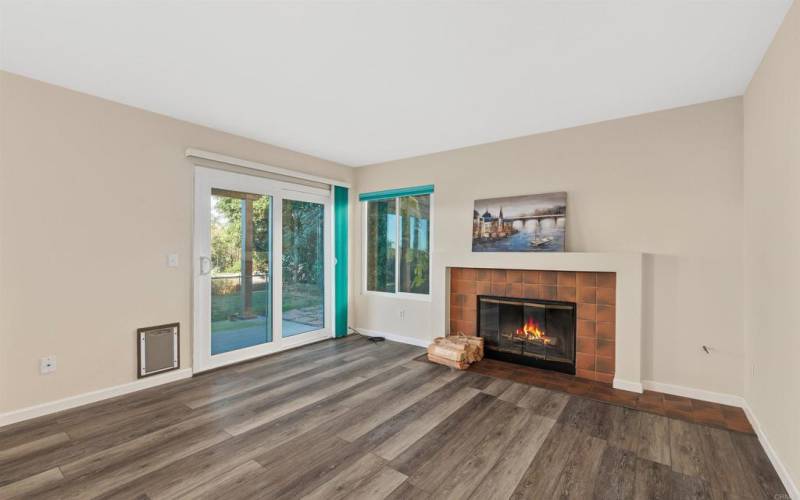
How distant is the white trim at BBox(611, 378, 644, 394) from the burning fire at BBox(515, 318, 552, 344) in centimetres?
67

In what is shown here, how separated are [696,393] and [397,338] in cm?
314

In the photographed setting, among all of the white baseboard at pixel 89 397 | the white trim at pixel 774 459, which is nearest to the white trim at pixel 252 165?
the white baseboard at pixel 89 397

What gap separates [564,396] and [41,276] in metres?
4.27

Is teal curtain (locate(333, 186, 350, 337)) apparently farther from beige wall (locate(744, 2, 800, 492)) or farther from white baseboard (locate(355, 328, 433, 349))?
beige wall (locate(744, 2, 800, 492))

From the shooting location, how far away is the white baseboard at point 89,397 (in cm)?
259

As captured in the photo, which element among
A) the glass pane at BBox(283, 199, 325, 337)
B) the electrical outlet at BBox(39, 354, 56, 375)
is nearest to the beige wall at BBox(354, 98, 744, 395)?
the glass pane at BBox(283, 199, 325, 337)

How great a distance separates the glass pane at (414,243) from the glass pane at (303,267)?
1.11 meters

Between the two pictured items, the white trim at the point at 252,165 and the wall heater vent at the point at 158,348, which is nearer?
the wall heater vent at the point at 158,348

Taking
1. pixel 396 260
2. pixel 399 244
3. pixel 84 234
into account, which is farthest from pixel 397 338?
pixel 84 234

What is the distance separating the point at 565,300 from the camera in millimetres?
3564

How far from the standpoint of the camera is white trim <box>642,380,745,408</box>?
286 cm

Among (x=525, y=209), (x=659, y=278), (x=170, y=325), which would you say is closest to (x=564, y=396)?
(x=659, y=278)

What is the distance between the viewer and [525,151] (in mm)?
3867

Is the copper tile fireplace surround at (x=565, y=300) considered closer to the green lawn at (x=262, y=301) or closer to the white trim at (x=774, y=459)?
the white trim at (x=774, y=459)
